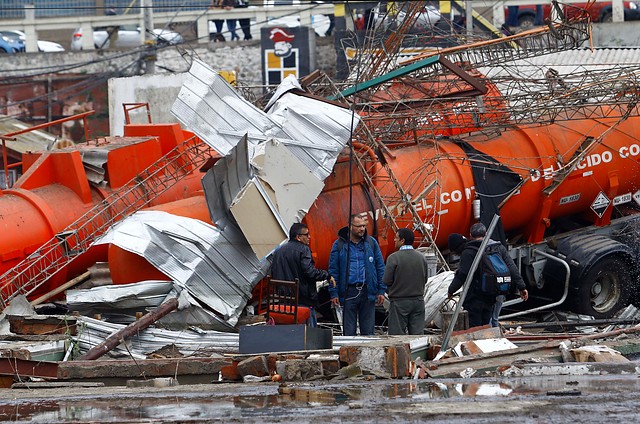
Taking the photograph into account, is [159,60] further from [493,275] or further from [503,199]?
[493,275]

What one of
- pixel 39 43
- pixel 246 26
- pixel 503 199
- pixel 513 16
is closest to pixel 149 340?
pixel 503 199

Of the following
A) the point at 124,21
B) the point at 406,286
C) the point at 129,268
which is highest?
the point at 124,21

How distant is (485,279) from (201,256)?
116 inches

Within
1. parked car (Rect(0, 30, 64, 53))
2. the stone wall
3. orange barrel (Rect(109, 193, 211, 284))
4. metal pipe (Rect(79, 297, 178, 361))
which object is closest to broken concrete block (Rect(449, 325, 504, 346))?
metal pipe (Rect(79, 297, 178, 361))

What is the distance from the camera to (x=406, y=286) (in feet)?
36.9

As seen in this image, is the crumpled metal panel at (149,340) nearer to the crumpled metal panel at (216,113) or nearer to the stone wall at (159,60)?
the crumpled metal panel at (216,113)

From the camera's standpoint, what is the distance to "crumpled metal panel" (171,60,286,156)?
11.9 meters

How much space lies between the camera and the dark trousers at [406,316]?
11305 millimetres

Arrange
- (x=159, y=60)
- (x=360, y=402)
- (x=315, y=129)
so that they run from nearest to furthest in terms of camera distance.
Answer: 1. (x=360, y=402)
2. (x=315, y=129)
3. (x=159, y=60)

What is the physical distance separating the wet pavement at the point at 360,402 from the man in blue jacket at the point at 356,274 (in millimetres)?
3395

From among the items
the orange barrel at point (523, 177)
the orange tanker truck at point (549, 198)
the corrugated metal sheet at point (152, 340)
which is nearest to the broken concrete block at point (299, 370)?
the corrugated metal sheet at point (152, 340)

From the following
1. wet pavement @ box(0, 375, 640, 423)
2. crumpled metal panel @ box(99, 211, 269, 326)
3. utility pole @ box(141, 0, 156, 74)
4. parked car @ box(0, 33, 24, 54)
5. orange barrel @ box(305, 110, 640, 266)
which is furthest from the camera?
parked car @ box(0, 33, 24, 54)

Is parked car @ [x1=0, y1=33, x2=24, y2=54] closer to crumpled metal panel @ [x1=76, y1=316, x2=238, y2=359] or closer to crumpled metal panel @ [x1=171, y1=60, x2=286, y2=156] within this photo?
crumpled metal panel @ [x1=171, y1=60, x2=286, y2=156]

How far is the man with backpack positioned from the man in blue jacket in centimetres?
80
